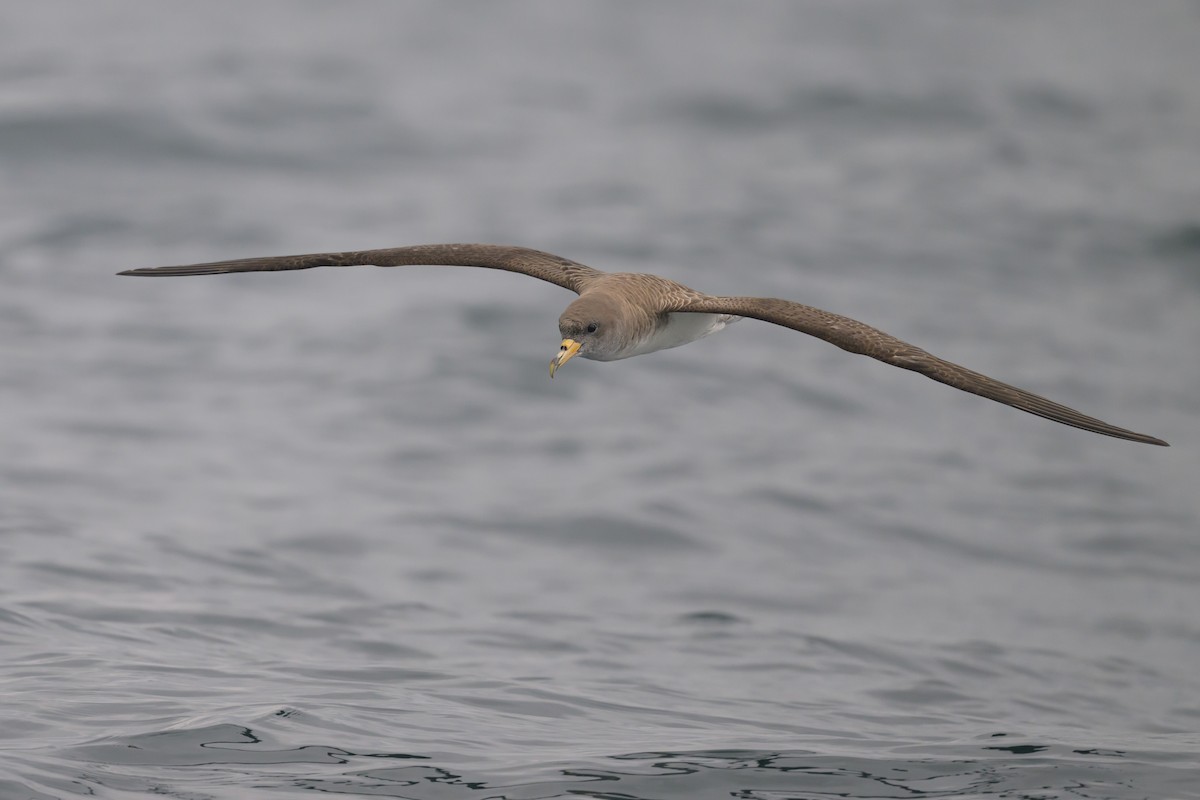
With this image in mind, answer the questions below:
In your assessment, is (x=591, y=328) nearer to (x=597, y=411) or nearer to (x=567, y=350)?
(x=567, y=350)

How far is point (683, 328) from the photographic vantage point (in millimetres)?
12477

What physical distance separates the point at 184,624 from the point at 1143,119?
22145 millimetres

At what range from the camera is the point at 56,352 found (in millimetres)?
19625

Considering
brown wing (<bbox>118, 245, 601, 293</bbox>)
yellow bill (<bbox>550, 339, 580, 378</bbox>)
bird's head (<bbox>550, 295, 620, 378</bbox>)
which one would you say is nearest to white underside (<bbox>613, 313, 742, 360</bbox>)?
brown wing (<bbox>118, 245, 601, 293</bbox>)

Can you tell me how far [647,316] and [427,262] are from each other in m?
1.86

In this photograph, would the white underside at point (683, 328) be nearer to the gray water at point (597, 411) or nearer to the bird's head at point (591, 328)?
the bird's head at point (591, 328)

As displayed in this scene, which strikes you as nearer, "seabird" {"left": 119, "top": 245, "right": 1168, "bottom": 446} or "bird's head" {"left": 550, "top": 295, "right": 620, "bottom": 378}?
"seabird" {"left": 119, "top": 245, "right": 1168, "bottom": 446}

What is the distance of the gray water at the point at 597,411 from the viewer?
37.9 ft

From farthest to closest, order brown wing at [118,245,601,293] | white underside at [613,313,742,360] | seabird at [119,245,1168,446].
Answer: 1. white underside at [613,313,742,360]
2. brown wing at [118,245,601,293]
3. seabird at [119,245,1168,446]

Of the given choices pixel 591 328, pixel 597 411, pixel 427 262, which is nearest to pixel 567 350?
pixel 591 328

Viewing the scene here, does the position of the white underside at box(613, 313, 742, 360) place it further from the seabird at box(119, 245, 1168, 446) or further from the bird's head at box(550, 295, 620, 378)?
the bird's head at box(550, 295, 620, 378)

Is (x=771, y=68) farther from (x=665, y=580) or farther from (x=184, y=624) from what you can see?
(x=184, y=624)

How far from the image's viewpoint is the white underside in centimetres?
1229

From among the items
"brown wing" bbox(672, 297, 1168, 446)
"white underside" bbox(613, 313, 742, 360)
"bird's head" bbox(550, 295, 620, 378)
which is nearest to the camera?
"brown wing" bbox(672, 297, 1168, 446)
